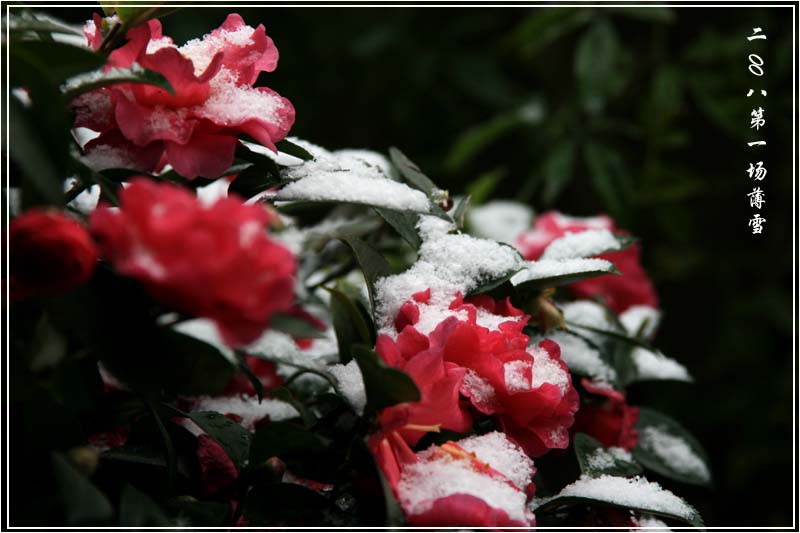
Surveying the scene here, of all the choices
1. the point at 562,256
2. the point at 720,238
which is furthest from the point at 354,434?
the point at 720,238

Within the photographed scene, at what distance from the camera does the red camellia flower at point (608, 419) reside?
748 millimetres

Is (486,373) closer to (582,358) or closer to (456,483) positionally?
(456,483)

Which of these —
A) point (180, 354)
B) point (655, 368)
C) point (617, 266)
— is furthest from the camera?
point (617, 266)

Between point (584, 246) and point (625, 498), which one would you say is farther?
point (584, 246)

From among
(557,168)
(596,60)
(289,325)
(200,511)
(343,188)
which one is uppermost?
(596,60)

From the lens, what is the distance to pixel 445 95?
6.35 feet

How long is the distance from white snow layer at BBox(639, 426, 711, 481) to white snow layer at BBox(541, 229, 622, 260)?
0.61 ft

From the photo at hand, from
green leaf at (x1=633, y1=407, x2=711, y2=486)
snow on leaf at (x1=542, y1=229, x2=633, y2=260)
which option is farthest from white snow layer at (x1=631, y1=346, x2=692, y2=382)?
snow on leaf at (x1=542, y1=229, x2=633, y2=260)

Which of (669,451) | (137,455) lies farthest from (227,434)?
(669,451)

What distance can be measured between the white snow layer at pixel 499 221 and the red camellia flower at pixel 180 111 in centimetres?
69

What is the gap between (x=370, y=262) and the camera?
0.61m

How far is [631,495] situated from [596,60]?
97cm

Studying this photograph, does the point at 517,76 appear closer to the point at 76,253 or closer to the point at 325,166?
the point at 325,166

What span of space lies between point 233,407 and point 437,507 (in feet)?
0.82
